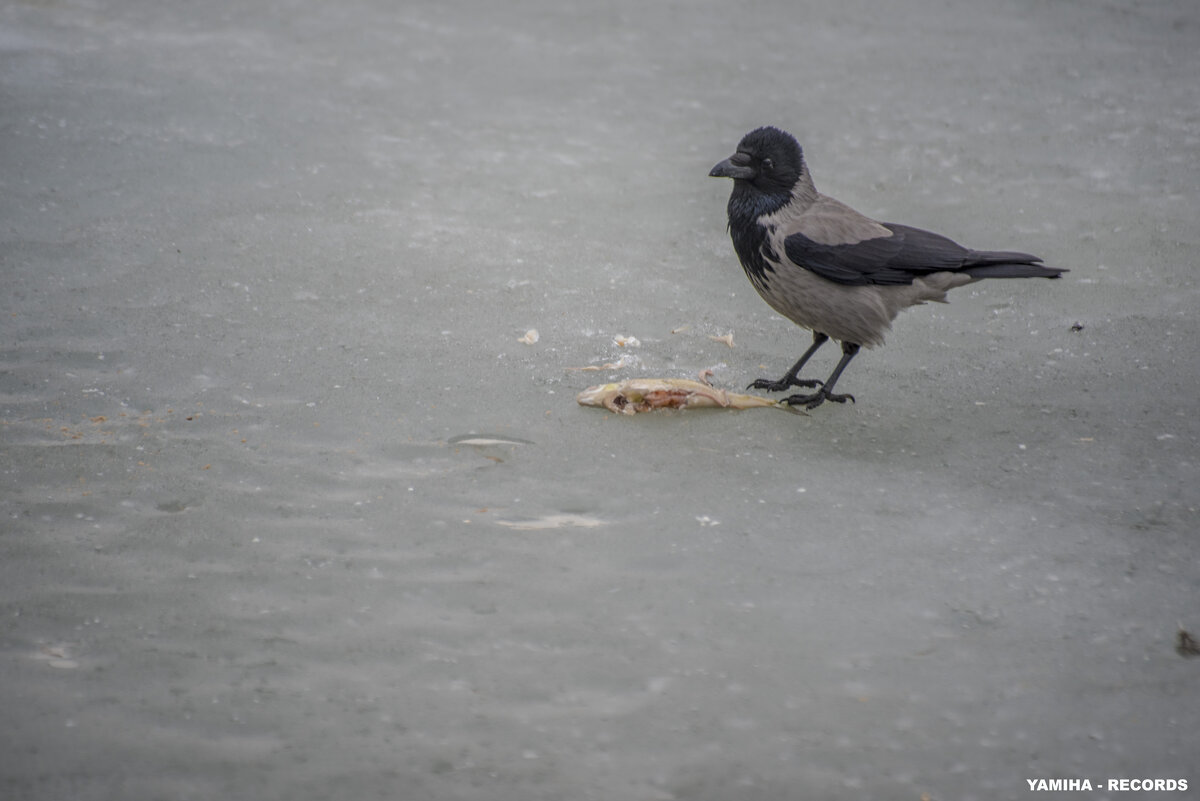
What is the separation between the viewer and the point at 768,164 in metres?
4.18

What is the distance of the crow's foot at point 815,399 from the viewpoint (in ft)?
13.5

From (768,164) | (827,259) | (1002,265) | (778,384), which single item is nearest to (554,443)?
(778,384)

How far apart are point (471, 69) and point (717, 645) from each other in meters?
5.50

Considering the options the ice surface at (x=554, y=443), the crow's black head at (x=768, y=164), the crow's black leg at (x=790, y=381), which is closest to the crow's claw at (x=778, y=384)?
the crow's black leg at (x=790, y=381)

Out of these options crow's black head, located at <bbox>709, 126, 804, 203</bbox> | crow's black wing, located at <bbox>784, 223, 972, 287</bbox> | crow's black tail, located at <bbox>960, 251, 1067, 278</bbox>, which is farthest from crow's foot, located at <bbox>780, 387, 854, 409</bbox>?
crow's black head, located at <bbox>709, 126, 804, 203</bbox>

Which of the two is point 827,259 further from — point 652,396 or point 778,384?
point 652,396

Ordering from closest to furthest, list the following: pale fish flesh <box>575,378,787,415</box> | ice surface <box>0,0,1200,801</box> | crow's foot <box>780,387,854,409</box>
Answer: ice surface <box>0,0,1200,801</box>
pale fish flesh <box>575,378,787,415</box>
crow's foot <box>780,387,854,409</box>

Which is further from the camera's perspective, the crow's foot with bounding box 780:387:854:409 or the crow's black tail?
the crow's foot with bounding box 780:387:854:409

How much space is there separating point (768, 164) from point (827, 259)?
447 millimetres

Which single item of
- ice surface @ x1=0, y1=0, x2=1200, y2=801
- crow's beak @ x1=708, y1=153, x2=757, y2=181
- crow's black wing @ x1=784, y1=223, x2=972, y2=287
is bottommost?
ice surface @ x1=0, y1=0, x2=1200, y2=801

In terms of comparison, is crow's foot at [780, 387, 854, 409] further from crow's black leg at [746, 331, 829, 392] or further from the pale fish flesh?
the pale fish flesh

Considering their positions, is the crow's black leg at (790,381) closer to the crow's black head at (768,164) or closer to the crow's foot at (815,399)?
the crow's foot at (815,399)

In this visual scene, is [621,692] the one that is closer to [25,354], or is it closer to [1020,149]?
[25,354]

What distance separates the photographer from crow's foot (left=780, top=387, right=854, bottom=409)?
4129 mm
